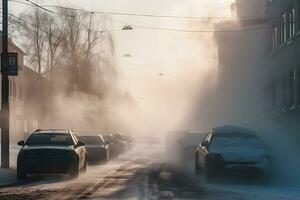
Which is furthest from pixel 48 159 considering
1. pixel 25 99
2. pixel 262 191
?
pixel 25 99

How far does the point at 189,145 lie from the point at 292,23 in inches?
290

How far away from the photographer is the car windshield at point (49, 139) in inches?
893

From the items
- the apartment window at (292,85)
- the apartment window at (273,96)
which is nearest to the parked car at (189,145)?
the apartment window at (292,85)

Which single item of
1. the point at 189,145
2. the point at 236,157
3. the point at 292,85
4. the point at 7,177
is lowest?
the point at 7,177

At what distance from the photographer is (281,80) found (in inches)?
1443

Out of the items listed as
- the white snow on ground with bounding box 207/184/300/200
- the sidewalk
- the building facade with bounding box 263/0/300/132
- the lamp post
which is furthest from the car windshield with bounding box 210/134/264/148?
the building facade with bounding box 263/0/300/132

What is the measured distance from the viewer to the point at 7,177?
71.3ft

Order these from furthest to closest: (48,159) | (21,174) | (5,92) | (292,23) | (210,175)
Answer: (292,23), (5,92), (48,159), (21,174), (210,175)

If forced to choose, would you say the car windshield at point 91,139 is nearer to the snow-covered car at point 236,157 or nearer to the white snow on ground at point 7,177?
→ the white snow on ground at point 7,177

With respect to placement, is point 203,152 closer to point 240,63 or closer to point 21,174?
point 21,174

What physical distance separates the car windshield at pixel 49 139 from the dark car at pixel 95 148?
9365mm

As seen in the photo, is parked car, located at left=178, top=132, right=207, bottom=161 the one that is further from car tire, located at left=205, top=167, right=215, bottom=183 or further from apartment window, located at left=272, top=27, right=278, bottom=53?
car tire, located at left=205, top=167, right=215, bottom=183

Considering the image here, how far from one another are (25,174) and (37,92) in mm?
41069

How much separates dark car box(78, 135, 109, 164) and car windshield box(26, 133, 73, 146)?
9.36 meters
